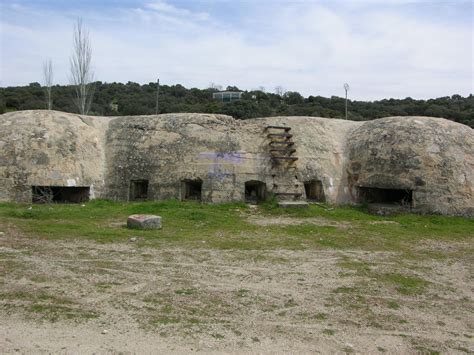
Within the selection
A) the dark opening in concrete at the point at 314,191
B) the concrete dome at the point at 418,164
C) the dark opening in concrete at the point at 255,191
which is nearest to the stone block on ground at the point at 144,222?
the dark opening in concrete at the point at 255,191

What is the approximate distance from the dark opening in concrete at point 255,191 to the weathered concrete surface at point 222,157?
22cm

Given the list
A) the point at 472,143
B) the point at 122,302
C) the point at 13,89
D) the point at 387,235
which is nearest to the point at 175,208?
the point at 387,235

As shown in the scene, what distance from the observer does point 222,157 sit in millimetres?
12281

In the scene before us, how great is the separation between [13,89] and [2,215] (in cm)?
2924

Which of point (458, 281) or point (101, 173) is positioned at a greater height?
point (101, 173)

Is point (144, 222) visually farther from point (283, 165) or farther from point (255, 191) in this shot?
point (283, 165)

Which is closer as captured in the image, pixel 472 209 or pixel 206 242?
pixel 206 242

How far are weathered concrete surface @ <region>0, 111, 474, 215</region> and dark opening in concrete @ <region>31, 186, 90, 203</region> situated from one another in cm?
30

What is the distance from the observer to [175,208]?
35.9 ft

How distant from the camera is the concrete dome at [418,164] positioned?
1098cm

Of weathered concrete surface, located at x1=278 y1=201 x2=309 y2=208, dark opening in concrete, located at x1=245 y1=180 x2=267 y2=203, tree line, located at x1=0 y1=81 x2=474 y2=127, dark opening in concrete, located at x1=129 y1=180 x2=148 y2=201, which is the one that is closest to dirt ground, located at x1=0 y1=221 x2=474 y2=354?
weathered concrete surface, located at x1=278 y1=201 x2=309 y2=208

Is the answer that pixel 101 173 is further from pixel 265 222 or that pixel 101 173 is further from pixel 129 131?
pixel 265 222

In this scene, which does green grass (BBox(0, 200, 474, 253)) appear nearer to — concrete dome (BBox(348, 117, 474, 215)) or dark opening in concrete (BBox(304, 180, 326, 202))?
concrete dome (BBox(348, 117, 474, 215))

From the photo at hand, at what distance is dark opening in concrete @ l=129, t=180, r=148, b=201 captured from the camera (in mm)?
12555
